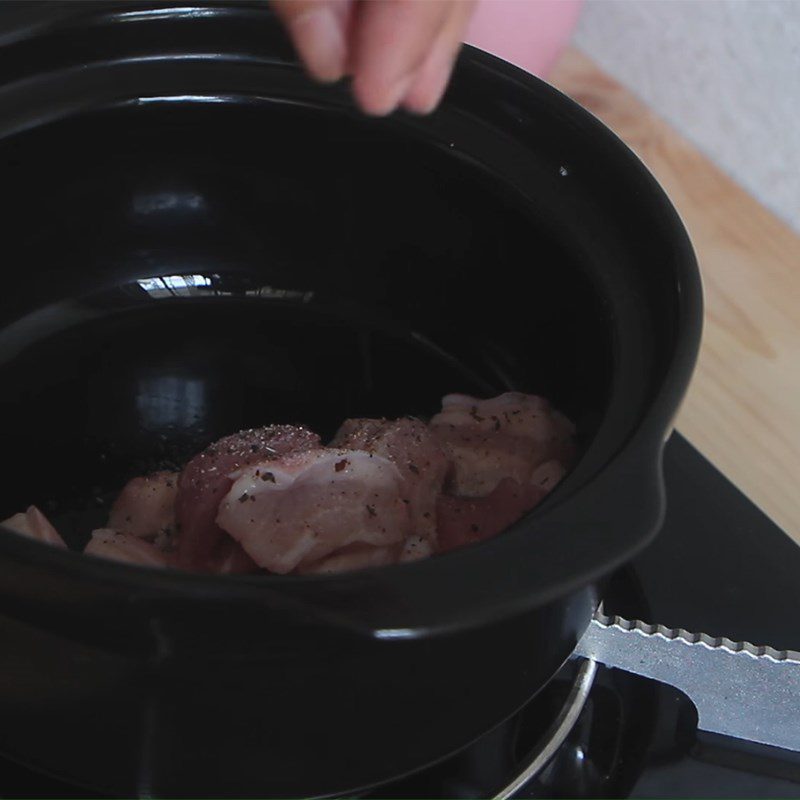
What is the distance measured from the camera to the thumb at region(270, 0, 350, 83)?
1.29 feet

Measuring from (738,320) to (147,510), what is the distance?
506 mm

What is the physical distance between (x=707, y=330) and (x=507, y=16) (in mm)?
297

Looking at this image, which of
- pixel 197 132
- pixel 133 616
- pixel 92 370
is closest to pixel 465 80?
pixel 197 132

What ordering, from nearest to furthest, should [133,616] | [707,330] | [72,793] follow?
[133,616], [72,793], [707,330]

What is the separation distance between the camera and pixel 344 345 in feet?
2.51

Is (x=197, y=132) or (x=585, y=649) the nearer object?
(x=585, y=649)

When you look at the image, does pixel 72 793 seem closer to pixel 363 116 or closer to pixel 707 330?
pixel 363 116

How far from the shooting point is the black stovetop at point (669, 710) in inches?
22.4

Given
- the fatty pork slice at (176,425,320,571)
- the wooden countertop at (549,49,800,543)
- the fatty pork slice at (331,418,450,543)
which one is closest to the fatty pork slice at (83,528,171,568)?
the fatty pork slice at (176,425,320,571)

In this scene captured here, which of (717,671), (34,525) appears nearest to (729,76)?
(717,671)

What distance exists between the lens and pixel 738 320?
91 cm

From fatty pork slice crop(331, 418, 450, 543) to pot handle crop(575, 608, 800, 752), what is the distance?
0.10m

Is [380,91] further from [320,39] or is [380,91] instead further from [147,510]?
[147,510]

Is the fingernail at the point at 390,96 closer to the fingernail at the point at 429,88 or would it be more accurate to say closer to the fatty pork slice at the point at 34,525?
the fingernail at the point at 429,88
